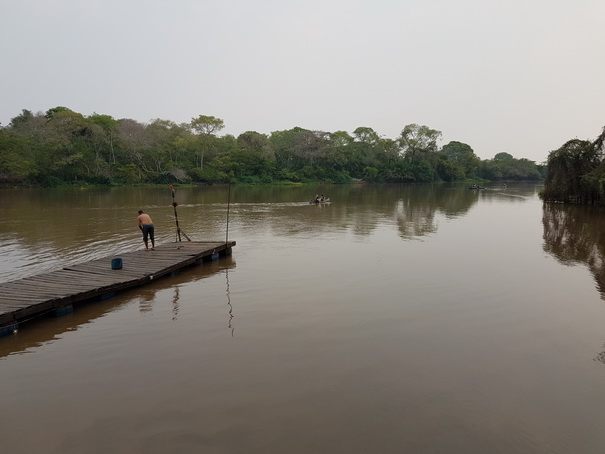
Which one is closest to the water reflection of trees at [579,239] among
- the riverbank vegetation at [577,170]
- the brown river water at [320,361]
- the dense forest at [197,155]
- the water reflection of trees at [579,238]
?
the water reflection of trees at [579,238]

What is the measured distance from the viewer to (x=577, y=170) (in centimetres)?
3712

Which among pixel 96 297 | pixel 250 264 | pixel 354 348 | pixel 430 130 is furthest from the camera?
pixel 430 130

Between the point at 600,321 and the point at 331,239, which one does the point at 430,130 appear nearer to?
the point at 331,239

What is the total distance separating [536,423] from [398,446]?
2157 mm

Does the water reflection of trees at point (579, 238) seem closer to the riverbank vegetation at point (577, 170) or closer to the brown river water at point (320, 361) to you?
the brown river water at point (320, 361)

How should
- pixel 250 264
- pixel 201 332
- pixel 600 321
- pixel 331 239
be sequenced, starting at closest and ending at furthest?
1. pixel 201 332
2. pixel 600 321
3. pixel 250 264
4. pixel 331 239

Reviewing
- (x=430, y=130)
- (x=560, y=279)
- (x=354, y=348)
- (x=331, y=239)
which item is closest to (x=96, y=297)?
(x=354, y=348)

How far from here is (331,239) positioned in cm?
2020

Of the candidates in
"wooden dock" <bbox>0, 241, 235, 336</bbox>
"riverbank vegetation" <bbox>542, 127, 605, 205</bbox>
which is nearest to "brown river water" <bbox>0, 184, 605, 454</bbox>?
"wooden dock" <bbox>0, 241, 235, 336</bbox>

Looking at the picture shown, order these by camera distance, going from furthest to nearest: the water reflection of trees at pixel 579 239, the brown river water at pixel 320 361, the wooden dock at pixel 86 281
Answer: the water reflection of trees at pixel 579 239, the wooden dock at pixel 86 281, the brown river water at pixel 320 361

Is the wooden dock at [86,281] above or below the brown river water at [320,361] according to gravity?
above

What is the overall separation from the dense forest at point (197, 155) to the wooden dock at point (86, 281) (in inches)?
1882

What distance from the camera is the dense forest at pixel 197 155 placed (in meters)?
60.4

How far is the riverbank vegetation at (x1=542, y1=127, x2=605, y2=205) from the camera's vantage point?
35031 mm
